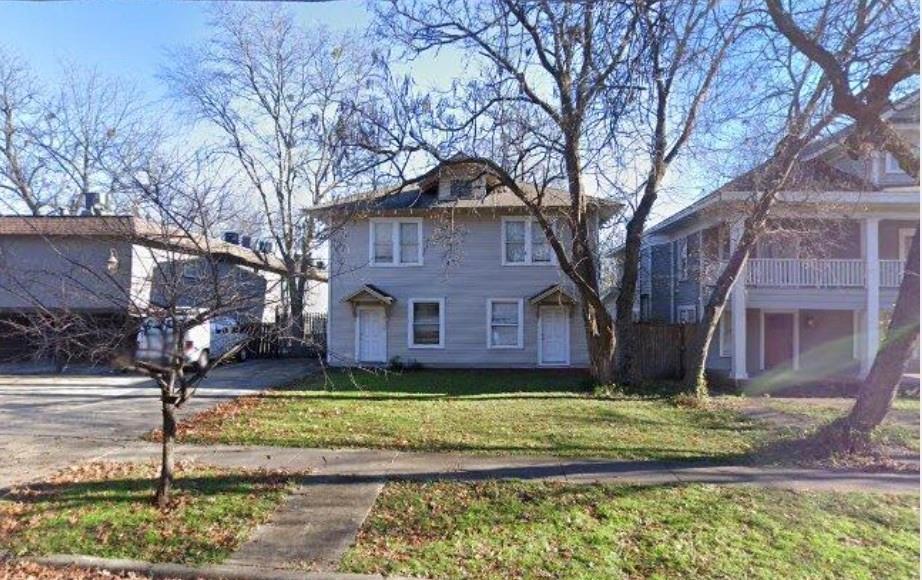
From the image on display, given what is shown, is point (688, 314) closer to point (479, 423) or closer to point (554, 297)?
point (554, 297)

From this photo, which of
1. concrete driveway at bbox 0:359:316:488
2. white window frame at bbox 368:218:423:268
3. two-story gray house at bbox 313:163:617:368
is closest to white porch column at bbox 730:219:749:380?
two-story gray house at bbox 313:163:617:368

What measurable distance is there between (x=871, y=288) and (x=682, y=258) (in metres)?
6.33

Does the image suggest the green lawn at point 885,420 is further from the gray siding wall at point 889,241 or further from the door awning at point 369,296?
the door awning at point 369,296

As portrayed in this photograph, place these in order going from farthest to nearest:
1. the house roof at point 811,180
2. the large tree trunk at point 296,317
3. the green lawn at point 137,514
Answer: the house roof at point 811,180
the large tree trunk at point 296,317
the green lawn at point 137,514

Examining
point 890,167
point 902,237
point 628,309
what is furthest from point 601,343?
point 890,167

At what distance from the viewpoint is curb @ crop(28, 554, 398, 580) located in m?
4.47

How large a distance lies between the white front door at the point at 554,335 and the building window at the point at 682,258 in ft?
15.3

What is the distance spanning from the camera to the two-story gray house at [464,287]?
65.5ft

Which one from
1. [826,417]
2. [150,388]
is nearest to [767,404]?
[826,417]

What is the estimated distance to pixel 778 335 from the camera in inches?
778

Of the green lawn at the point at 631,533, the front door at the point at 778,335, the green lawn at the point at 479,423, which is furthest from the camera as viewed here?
the front door at the point at 778,335

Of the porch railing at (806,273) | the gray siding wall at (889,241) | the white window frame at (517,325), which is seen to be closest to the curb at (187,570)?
the white window frame at (517,325)

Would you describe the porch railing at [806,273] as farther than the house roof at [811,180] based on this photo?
Yes

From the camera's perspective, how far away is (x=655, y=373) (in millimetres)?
17984
